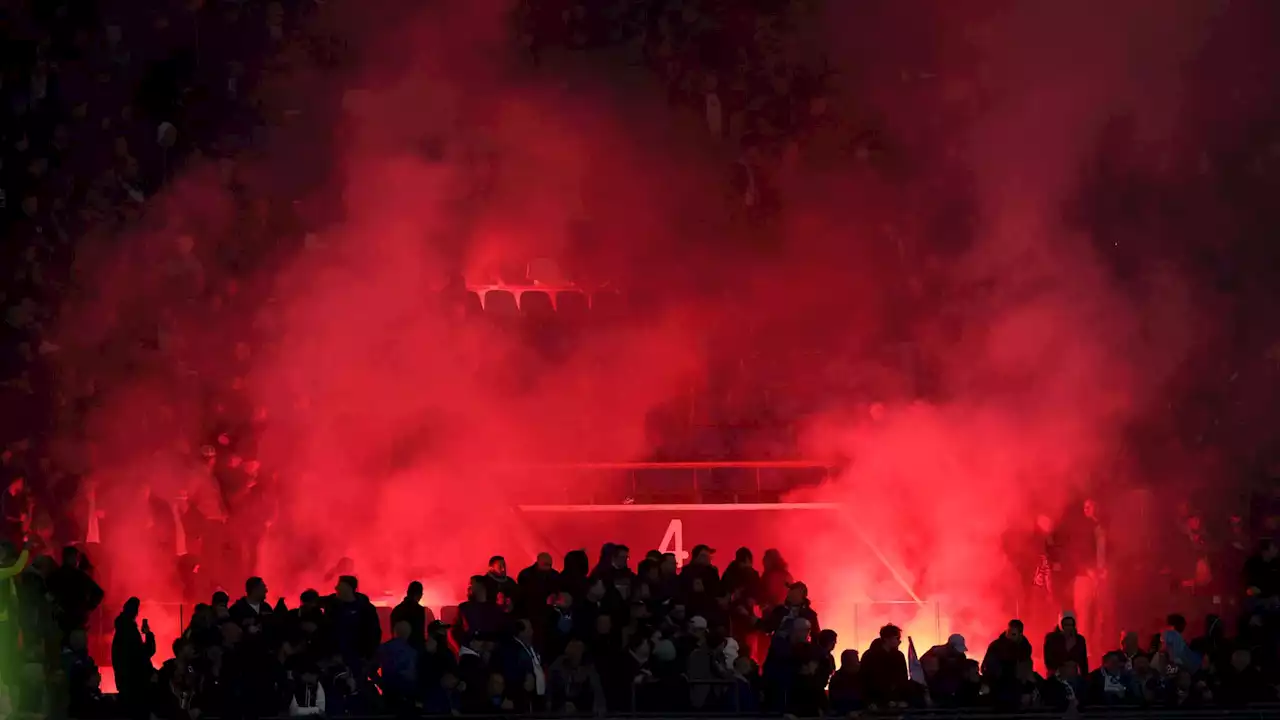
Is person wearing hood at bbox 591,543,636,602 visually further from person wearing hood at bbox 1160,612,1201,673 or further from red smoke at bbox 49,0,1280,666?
red smoke at bbox 49,0,1280,666

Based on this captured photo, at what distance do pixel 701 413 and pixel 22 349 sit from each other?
18.2ft

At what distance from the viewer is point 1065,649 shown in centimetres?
1166

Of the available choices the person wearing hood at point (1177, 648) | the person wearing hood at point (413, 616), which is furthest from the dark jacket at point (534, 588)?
the person wearing hood at point (1177, 648)

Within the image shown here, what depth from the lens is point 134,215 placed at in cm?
1705

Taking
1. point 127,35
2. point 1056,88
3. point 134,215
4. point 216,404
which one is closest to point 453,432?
point 216,404

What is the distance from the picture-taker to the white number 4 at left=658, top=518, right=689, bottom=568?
15.8 meters

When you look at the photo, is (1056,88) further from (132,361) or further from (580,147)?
(132,361)

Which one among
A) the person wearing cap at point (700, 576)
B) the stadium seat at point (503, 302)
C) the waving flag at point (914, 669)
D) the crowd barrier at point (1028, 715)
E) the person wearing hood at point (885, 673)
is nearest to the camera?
the crowd barrier at point (1028, 715)

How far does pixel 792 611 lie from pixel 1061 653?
1534 mm

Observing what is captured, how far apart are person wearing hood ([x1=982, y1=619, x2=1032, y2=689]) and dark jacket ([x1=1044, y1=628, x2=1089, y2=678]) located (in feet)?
1.01

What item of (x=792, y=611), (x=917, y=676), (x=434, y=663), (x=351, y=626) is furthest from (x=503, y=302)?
(x=434, y=663)

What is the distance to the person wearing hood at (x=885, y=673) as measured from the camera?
1102cm

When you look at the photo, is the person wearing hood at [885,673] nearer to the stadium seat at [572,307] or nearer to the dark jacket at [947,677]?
the dark jacket at [947,677]

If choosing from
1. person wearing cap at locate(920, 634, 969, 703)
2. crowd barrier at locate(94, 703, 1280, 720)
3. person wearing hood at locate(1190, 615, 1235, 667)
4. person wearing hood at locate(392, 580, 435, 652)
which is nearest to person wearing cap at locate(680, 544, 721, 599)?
crowd barrier at locate(94, 703, 1280, 720)
